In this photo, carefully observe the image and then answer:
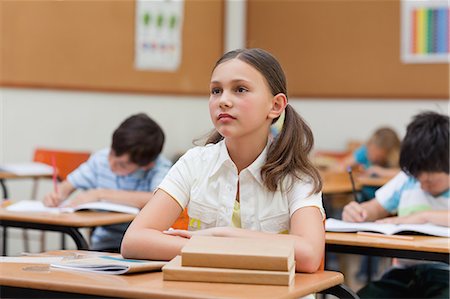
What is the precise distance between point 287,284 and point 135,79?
5372 mm

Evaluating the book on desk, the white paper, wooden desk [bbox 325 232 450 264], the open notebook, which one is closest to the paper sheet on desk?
wooden desk [bbox 325 232 450 264]

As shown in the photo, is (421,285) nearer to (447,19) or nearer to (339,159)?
(339,159)

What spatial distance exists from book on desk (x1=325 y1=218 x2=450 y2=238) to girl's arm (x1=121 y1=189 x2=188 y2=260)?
2.40 ft

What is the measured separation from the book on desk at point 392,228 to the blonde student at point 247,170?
508 mm

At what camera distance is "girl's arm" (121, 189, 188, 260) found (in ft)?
6.28

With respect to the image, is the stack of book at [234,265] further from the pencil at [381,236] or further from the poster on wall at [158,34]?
the poster on wall at [158,34]

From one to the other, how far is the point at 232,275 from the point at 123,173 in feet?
6.97

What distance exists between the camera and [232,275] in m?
1.63

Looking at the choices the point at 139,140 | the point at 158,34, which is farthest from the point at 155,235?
the point at 158,34

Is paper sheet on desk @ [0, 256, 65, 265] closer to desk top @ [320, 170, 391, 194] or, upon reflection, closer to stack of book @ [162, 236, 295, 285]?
stack of book @ [162, 236, 295, 285]

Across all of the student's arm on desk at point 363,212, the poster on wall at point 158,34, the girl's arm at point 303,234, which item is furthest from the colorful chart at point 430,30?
the girl's arm at point 303,234

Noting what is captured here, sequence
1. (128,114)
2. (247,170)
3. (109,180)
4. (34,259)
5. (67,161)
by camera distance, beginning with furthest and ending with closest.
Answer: (128,114), (67,161), (109,180), (247,170), (34,259)

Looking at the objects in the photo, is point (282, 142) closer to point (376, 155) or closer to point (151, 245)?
point (151, 245)

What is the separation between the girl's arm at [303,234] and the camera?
188cm
